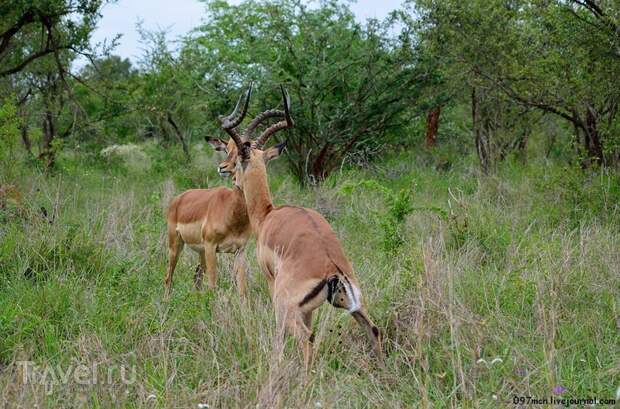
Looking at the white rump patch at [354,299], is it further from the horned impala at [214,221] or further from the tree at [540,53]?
the tree at [540,53]

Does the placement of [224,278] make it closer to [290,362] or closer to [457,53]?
[290,362]

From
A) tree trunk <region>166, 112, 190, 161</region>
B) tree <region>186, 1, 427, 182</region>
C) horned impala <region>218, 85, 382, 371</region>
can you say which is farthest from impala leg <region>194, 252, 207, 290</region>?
tree trunk <region>166, 112, 190, 161</region>

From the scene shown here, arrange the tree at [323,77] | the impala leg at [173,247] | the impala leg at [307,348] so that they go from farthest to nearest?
the tree at [323,77] < the impala leg at [173,247] < the impala leg at [307,348]

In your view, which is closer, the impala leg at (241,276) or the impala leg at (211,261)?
the impala leg at (241,276)

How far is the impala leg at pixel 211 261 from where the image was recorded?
5722 mm

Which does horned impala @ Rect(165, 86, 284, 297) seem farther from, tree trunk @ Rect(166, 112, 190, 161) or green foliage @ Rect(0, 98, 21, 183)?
tree trunk @ Rect(166, 112, 190, 161)

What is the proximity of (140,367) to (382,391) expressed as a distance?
1.21 metres

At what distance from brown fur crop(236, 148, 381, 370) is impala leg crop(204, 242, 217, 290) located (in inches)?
49.2

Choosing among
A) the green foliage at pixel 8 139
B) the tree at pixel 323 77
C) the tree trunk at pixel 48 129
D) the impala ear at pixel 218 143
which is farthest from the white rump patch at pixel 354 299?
the tree trunk at pixel 48 129

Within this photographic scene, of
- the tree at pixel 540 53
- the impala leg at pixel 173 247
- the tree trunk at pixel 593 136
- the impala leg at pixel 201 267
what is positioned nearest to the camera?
the impala leg at pixel 173 247

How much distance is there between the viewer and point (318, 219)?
428 centimetres

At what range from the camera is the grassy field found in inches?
130

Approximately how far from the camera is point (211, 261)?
19.6 feet

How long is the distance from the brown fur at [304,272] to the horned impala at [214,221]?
104 centimetres
